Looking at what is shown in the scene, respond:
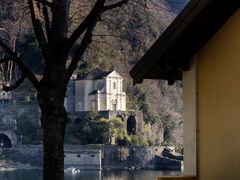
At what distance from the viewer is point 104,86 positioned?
5219cm

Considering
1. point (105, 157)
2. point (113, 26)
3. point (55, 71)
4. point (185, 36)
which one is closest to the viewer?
point (185, 36)

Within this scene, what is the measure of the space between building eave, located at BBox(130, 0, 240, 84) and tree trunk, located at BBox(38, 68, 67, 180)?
0.49 m

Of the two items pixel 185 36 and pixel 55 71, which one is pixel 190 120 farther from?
pixel 55 71

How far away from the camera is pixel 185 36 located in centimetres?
394

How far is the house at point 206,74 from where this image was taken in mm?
3746

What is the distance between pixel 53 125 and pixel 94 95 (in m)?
49.1

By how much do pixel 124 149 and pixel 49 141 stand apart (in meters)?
45.1

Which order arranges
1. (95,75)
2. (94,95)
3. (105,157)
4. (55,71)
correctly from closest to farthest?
(55,71)
(105,157)
(95,75)
(94,95)

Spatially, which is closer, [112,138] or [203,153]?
[203,153]

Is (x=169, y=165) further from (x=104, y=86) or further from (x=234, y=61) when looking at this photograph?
(x=234, y=61)

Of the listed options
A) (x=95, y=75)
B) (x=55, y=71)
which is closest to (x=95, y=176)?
(x=95, y=75)

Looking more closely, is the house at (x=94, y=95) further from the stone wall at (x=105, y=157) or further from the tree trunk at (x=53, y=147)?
the tree trunk at (x=53, y=147)

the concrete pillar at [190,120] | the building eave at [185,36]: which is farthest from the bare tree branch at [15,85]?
the concrete pillar at [190,120]

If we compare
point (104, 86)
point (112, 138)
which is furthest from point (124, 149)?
point (104, 86)
